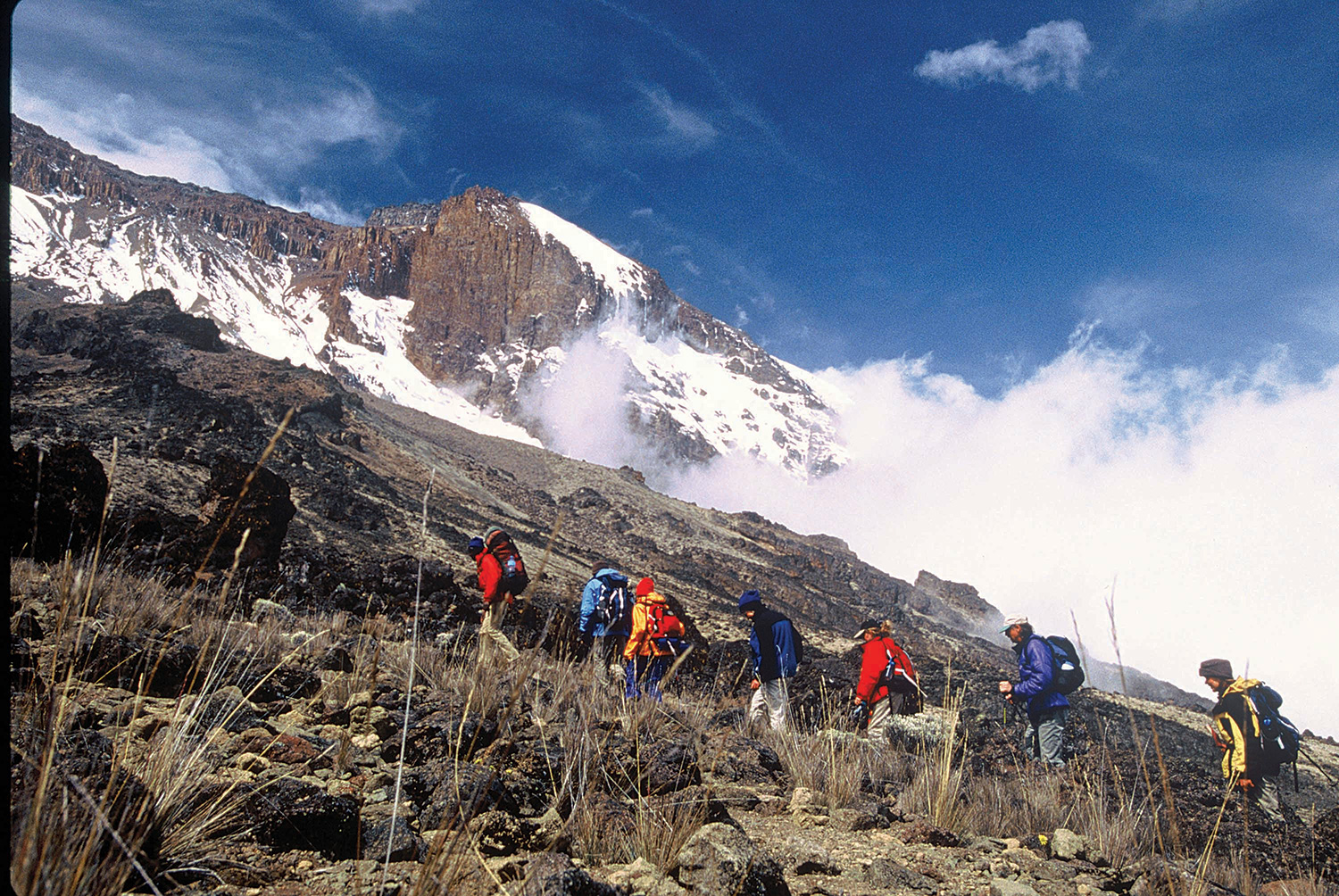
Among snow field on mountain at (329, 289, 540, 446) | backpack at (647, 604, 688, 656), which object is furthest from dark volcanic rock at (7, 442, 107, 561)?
snow field on mountain at (329, 289, 540, 446)

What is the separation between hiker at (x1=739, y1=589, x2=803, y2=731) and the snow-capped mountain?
8546 cm

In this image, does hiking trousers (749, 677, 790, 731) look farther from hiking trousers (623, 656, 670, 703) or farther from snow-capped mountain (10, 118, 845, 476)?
snow-capped mountain (10, 118, 845, 476)

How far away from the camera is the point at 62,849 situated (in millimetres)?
1286

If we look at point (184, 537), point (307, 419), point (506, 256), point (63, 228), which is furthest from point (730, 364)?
point (184, 537)

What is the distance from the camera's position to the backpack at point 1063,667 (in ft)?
20.3

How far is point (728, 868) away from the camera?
198 centimetres

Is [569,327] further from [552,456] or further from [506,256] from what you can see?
[552,456]

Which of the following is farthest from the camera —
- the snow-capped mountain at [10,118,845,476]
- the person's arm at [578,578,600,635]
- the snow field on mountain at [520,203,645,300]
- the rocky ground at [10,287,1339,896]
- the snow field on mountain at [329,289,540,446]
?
the snow field on mountain at [520,203,645,300]

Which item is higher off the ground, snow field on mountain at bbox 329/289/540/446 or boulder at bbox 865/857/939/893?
snow field on mountain at bbox 329/289/540/446

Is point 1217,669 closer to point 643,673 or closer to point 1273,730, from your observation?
point 1273,730

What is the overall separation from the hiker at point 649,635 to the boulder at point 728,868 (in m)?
4.09

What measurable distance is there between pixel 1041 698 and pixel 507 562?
4.84 meters

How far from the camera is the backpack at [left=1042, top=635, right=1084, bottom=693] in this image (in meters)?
6.19

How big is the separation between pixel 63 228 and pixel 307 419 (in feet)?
331
